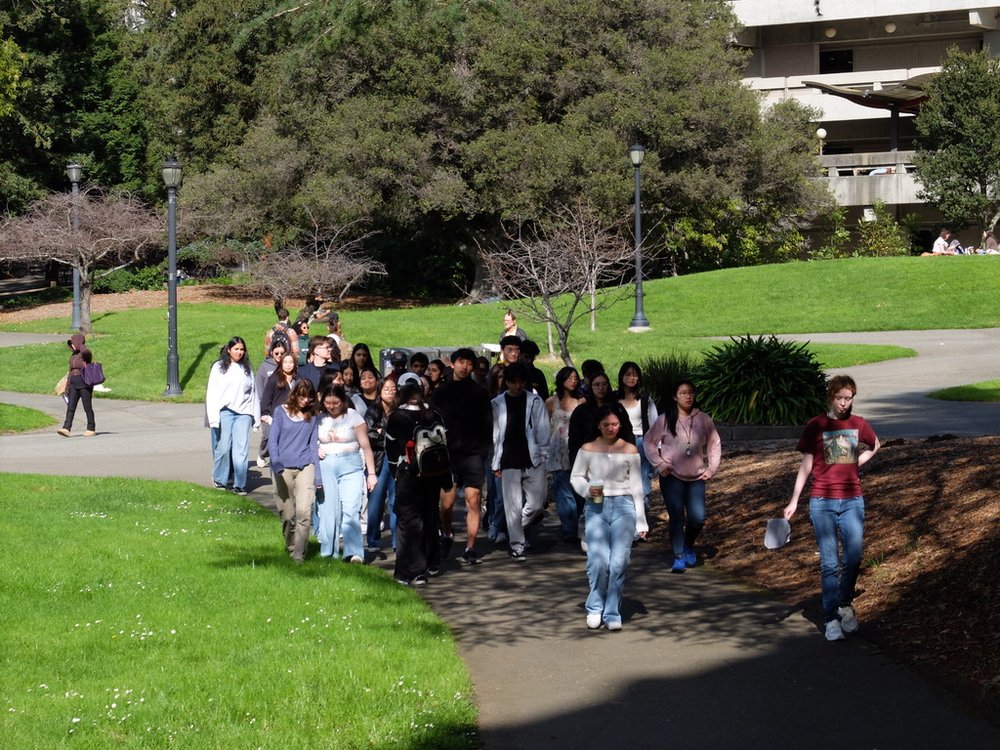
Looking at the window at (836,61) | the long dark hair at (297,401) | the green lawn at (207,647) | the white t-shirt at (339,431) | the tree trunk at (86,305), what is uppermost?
the window at (836,61)

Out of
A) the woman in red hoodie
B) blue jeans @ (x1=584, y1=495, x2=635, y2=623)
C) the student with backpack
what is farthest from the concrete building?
blue jeans @ (x1=584, y1=495, x2=635, y2=623)

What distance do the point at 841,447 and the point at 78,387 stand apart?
1444 centimetres

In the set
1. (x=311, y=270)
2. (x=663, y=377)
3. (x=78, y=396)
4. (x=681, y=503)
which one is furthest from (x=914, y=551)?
(x=311, y=270)

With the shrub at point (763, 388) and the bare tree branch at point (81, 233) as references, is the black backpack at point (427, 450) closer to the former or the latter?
the shrub at point (763, 388)

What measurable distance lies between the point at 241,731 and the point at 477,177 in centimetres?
3878

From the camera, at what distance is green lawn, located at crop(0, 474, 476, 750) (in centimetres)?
675

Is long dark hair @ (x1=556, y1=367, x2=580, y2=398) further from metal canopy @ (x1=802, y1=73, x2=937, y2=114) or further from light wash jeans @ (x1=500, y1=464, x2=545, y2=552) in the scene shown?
metal canopy @ (x1=802, y1=73, x2=937, y2=114)

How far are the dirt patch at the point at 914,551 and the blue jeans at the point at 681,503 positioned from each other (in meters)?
0.50

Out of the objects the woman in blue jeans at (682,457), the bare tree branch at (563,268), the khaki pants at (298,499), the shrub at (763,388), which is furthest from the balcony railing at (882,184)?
the khaki pants at (298,499)

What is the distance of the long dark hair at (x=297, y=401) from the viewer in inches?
444

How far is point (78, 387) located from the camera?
20516 millimetres

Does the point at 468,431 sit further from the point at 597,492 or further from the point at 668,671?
the point at 668,671

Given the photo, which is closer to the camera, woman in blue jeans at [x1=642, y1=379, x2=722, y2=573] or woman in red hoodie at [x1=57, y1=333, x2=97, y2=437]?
woman in blue jeans at [x1=642, y1=379, x2=722, y2=573]

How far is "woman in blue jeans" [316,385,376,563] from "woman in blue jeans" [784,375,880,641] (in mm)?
3868
